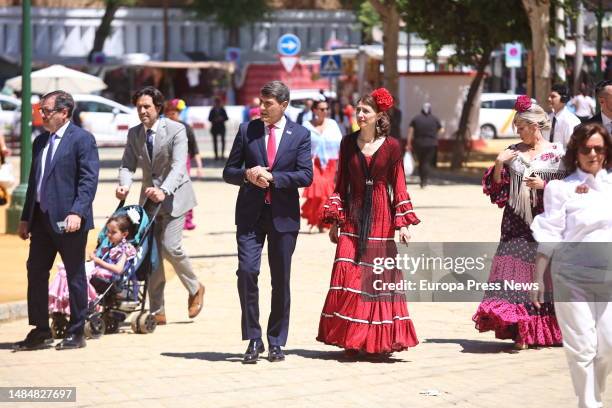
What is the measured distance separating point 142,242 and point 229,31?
213ft

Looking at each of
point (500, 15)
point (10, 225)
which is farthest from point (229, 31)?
point (10, 225)

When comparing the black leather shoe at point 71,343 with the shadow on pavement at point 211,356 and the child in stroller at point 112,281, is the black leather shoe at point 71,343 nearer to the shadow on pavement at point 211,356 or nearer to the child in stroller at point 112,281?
the child in stroller at point 112,281

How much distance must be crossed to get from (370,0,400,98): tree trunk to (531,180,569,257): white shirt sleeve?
99.5ft

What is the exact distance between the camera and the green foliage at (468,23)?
114 ft

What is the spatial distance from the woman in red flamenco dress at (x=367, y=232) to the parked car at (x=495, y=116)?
140 feet

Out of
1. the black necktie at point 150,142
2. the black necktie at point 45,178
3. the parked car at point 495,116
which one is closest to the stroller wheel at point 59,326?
the black necktie at point 45,178

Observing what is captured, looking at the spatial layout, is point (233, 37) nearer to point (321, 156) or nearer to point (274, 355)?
point (321, 156)

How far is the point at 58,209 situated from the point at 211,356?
4.91ft

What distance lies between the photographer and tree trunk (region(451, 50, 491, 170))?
Answer: 36875 millimetres

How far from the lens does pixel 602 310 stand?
24.7 feet

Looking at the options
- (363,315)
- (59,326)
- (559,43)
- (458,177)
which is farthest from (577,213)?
(559,43)

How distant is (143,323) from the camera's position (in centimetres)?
1177

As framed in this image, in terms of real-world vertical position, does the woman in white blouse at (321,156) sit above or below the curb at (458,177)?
above

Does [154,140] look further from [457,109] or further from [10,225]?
[457,109]
